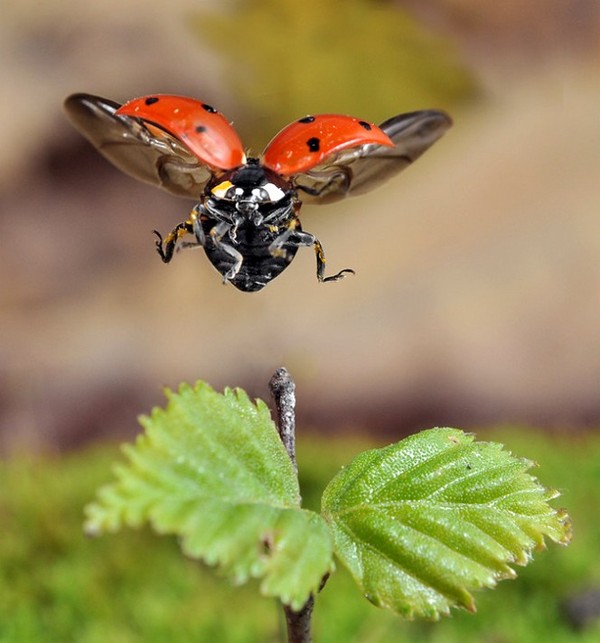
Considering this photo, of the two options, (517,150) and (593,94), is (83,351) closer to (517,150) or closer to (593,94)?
(517,150)

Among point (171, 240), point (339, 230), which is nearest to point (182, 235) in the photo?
point (171, 240)

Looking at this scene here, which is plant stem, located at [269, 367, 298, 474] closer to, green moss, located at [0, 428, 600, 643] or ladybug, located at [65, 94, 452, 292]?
ladybug, located at [65, 94, 452, 292]

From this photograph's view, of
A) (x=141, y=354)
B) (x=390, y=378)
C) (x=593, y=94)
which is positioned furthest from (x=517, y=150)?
(x=141, y=354)

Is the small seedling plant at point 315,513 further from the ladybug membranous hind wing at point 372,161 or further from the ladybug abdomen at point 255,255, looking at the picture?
the ladybug membranous hind wing at point 372,161

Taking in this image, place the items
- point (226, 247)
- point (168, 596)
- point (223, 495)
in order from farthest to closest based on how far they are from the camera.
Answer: point (168, 596) < point (226, 247) < point (223, 495)

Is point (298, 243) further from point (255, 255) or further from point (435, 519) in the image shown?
point (435, 519)

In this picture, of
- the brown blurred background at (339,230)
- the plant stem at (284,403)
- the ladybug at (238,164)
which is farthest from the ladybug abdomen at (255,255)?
the brown blurred background at (339,230)

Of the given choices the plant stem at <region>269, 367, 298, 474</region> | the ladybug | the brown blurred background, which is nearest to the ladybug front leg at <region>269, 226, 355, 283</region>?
the ladybug
